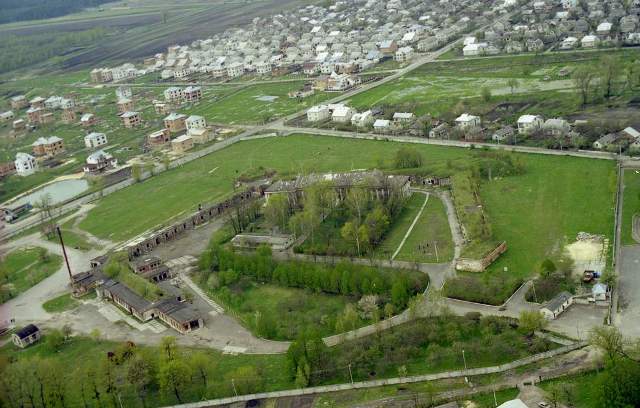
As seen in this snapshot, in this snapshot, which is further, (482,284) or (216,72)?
(216,72)

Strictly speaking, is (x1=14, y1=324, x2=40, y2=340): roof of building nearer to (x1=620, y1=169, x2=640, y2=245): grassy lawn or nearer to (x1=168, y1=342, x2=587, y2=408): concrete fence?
(x1=168, y1=342, x2=587, y2=408): concrete fence

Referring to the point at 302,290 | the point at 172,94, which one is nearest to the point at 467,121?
the point at 302,290

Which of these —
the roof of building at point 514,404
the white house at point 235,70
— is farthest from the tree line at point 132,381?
the white house at point 235,70

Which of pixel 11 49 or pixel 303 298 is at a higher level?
pixel 11 49

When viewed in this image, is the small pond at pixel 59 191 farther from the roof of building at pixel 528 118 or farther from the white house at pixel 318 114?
the roof of building at pixel 528 118

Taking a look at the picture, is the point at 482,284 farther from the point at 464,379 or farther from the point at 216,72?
the point at 216,72

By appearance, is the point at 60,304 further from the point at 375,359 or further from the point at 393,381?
the point at 393,381

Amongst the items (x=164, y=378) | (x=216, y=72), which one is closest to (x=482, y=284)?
(x=164, y=378)
